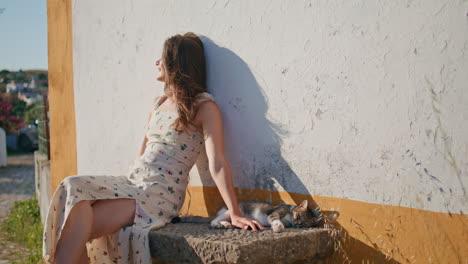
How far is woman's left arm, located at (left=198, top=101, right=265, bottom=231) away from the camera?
9.73 ft

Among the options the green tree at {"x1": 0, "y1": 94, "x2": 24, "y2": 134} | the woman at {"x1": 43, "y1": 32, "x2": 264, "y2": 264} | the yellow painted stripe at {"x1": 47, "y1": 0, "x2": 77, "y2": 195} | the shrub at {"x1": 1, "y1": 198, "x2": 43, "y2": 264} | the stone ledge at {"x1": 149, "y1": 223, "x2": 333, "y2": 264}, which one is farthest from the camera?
the green tree at {"x1": 0, "y1": 94, "x2": 24, "y2": 134}

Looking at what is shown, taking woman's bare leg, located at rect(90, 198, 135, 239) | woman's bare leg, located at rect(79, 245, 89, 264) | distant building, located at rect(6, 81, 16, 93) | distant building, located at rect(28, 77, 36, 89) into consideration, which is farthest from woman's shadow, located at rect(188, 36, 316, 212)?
distant building, located at rect(6, 81, 16, 93)

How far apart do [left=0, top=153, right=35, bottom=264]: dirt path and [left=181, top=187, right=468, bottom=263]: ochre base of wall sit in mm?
3620

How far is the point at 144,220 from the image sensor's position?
302 cm

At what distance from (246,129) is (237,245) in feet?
3.44

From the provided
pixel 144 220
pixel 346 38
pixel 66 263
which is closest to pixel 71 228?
pixel 66 263

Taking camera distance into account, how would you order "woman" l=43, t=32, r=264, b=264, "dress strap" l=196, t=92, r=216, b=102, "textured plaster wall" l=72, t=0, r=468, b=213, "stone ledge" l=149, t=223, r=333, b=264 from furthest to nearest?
1. "dress strap" l=196, t=92, r=216, b=102
2. "woman" l=43, t=32, r=264, b=264
3. "stone ledge" l=149, t=223, r=333, b=264
4. "textured plaster wall" l=72, t=0, r=468, b=213

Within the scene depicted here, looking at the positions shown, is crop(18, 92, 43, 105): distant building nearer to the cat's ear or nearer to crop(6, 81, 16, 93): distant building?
crop(6, 81, 16, 93): distant building

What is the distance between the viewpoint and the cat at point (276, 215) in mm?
2790

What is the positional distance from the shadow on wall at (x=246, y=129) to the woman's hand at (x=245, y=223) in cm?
34

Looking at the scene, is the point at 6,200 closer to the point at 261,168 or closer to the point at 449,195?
the point at 261,168

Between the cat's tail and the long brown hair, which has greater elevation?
the long brown hair

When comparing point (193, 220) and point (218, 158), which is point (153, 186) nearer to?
point (193, 220)

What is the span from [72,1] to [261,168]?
3068 mm
